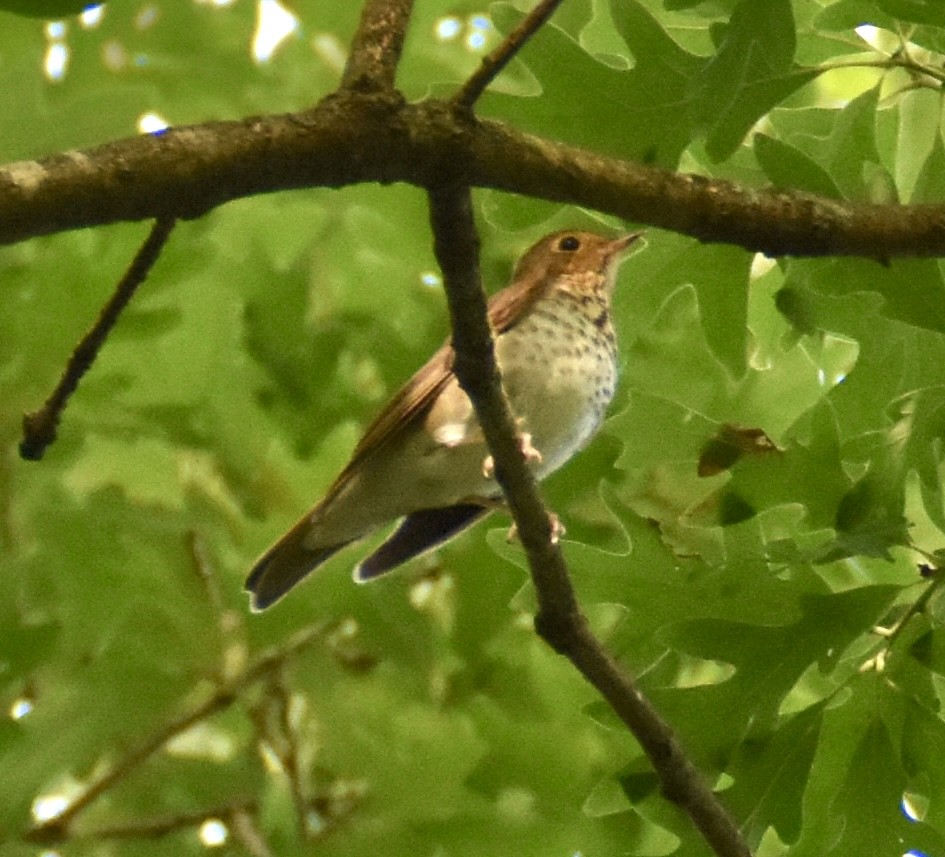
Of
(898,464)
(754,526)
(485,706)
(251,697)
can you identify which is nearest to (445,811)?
(485,706)

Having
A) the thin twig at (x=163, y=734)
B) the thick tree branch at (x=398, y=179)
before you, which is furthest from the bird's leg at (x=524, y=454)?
the thin twig at (x=163, y=734)

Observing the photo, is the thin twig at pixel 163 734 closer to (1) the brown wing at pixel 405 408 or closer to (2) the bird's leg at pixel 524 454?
(1) the brown wing at pixel 405 408

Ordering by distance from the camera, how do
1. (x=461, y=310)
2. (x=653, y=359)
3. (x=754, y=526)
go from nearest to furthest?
(x=461, y=310)
(x=754, y=526)
(x=653, y=359)

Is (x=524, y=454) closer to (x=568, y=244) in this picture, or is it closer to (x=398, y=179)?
(x=398, y=179)

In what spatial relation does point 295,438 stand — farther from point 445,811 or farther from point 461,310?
point 461,310

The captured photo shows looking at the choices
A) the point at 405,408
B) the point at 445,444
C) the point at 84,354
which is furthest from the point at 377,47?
the point at 445,444

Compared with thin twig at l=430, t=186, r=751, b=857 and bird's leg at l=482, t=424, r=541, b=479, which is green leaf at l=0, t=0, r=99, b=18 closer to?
thin twig at l=430, t=186, r=751, b=857
